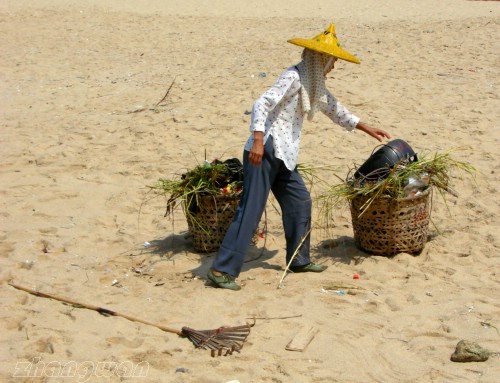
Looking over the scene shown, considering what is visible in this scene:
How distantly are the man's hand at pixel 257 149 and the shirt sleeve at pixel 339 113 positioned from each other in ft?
1.88

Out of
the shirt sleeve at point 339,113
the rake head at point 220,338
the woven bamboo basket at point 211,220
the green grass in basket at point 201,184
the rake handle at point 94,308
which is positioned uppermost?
the shirt sleeve at point 339,113

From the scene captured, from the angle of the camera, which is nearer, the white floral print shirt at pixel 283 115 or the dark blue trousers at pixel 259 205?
the white floral print shirt at pixel 283 115

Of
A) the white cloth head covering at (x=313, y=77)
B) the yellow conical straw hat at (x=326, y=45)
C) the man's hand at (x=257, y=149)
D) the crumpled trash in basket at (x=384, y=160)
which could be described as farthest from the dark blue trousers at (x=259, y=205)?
the yellow conical straw hat at (x=326, y=45)

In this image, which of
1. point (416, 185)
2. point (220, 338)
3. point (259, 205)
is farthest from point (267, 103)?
point (220, 338)

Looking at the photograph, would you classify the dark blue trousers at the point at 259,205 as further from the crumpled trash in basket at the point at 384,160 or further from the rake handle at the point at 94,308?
the rake handle at the point at 94,308

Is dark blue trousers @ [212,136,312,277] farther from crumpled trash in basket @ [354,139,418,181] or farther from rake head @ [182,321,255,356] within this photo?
rake head @ [182,321,255,356]

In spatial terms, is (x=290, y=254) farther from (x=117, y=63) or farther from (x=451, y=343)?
(x=117, y=63)

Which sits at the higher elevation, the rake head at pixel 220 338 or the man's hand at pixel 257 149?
the man's hand at pixel 257 149

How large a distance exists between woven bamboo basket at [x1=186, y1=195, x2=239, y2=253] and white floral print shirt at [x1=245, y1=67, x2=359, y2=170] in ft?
1.87

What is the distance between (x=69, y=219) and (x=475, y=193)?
3199mm

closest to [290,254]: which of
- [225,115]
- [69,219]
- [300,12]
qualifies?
[69,219]

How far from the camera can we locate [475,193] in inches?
235

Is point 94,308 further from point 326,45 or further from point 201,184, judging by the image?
point 326,45

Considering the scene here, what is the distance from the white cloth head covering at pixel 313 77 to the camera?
4.41m
